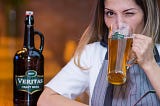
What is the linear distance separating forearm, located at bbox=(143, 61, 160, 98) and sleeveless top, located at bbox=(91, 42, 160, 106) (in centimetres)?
8

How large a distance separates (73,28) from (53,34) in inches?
11.6

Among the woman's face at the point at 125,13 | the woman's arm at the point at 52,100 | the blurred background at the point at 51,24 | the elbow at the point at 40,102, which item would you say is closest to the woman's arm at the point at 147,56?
the woman's face at the point at 125,13

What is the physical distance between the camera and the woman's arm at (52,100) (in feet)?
4.24

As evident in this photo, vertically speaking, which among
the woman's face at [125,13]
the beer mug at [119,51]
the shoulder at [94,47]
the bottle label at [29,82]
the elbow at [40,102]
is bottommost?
the elbow at [40,102]

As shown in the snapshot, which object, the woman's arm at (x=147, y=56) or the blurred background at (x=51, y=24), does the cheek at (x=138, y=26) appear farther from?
the blurred background at (x=51, y=24)

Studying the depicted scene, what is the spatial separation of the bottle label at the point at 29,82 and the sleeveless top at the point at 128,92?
22cm

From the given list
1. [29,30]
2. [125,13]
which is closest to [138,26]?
[125,13]

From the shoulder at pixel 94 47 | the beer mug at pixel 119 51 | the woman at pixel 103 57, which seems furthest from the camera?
the shoulder at pixel 94 47

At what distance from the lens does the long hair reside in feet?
4.42

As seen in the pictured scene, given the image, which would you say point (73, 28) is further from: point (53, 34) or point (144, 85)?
point (144, 85)

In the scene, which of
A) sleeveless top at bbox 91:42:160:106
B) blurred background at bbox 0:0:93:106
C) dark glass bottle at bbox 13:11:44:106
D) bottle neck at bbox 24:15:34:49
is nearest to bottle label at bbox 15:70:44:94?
dark glass bottle at bbox 13:11:44:106

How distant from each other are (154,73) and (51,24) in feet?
13.4

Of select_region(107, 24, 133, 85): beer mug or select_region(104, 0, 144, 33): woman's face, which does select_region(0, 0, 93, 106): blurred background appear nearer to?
select_region(104, 0, 144, 33): woman's face

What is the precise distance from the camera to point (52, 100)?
52.7 inches
